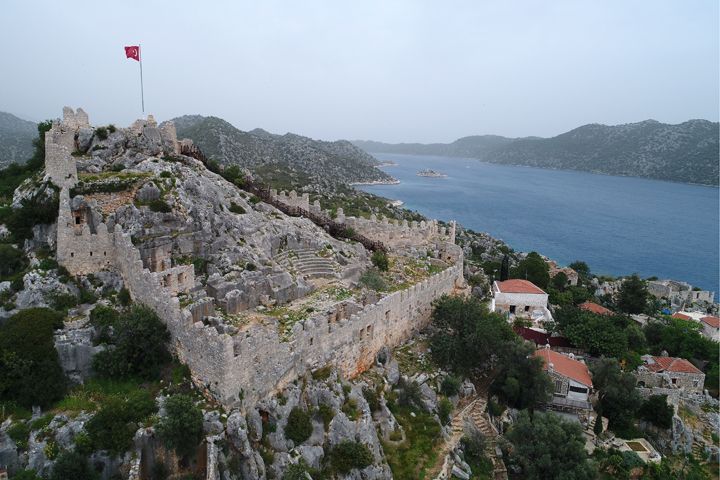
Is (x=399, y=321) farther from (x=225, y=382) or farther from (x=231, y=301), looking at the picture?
(x=225, y=382)

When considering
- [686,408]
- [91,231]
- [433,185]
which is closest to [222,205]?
[91,231]

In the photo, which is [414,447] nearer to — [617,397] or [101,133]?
[617,397]

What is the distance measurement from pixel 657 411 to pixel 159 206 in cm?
2976

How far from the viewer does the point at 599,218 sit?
125500 millimetres

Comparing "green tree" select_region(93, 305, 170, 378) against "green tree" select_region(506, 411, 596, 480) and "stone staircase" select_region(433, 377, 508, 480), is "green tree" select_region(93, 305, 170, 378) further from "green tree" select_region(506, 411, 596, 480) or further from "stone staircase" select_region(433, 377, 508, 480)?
"green tree" select_region(506, 411, 596, 480)

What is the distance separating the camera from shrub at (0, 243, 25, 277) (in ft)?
65.2

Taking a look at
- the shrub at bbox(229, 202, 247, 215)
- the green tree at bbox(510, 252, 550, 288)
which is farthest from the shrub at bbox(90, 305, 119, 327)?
the green tree at bbox(510, 252, 550, 288)

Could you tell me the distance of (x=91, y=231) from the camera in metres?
20.8

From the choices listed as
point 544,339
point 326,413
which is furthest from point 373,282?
Answer: point 544,339

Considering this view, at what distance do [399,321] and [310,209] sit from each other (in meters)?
13.9

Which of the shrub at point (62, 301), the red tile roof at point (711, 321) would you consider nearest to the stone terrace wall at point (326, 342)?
the shrub at point (62, 301)

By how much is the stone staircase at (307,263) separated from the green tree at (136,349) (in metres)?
8.48

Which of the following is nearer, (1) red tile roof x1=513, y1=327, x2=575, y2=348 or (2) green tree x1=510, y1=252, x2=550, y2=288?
(1) red tile roof x1=513, y1=327, x2=575, y2=348

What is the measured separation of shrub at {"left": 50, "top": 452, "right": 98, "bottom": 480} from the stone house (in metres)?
30.1
